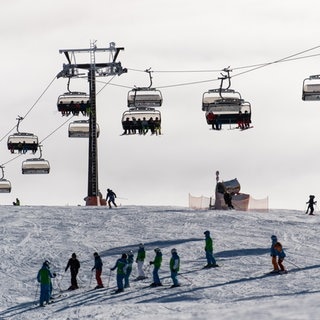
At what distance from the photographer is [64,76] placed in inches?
2756

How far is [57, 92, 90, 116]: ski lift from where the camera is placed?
68625 mm

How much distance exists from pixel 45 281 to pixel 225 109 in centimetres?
2094

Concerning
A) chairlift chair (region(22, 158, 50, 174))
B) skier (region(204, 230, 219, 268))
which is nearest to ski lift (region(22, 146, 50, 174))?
chairlift chair (region(22, 158, 50, 174))

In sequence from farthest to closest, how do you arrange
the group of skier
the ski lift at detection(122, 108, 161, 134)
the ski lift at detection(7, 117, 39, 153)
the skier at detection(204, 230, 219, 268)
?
the ski lift at detection(7, 117, 39, 153), the ski lift at detection(122, 108, 161, 134), the skier at detection(204, 230, 219, 268), the group of skier

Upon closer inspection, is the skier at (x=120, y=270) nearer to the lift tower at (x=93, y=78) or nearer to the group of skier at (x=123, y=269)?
the group of skier at (x=123, y=269)

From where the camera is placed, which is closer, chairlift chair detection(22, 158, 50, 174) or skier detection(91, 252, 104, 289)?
skier detection(91, 252, 104, 289)

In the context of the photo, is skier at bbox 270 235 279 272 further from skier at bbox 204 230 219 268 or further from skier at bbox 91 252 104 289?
skier at bbox 91 252 104 289

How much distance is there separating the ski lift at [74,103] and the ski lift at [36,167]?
12.0 ft

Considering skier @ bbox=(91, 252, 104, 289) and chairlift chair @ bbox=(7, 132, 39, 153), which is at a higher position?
chairlift chair @ bbox=(7, 132, 39, 153)

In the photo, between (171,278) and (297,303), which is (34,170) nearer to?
(171,278)

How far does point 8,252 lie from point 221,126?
14.7 meters

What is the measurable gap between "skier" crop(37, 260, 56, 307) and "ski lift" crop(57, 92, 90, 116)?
33682 mm

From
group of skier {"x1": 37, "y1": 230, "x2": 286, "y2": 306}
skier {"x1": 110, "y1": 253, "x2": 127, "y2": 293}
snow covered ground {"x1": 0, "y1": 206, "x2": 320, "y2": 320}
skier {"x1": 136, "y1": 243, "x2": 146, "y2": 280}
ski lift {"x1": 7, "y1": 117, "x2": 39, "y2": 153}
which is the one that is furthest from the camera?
ski lift {"x1": 7, "y1": 117, "x2": 39, "y2": 153}

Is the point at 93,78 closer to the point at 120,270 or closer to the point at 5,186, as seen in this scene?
the point at 5,186
